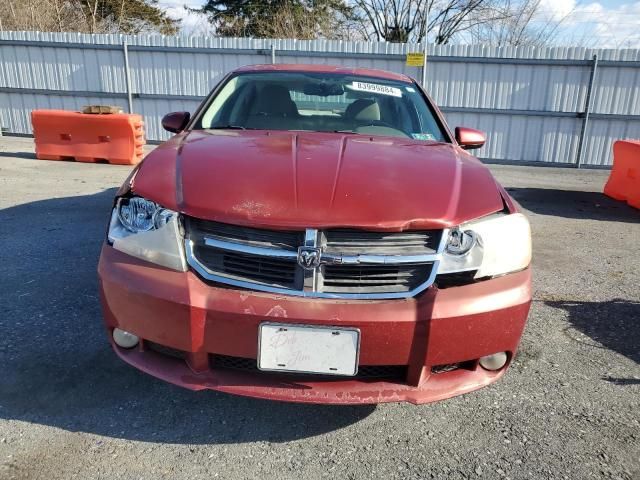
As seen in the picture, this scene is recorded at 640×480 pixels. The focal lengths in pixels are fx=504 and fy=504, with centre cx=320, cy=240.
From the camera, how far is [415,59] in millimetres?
11305

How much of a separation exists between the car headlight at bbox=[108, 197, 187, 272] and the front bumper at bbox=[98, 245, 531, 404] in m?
0.05

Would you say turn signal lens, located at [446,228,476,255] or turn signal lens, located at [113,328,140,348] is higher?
turn signal lens, located at [446,228,476,255]

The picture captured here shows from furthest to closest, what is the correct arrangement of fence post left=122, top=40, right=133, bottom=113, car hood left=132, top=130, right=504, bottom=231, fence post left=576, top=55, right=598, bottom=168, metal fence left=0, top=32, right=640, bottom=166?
1. fence post left=122, top=40, right=133, bottom=113
2. metal fence left=0, top=32, right=640, bottom=166
3. fence post left=576, top=55, right=598, bottom=168
4. car hood left=132, top=130, right=504, bottom=231

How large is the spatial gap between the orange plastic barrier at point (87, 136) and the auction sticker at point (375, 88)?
265 inches

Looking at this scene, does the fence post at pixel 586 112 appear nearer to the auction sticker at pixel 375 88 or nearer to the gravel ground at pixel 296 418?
the gravel ground at pixel 296 418

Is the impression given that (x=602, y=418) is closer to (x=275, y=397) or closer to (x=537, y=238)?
(x=275, y=397)

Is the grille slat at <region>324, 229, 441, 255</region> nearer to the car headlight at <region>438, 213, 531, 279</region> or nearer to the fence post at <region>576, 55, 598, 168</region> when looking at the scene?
the car headlight at <region>438, 213, 531, 279</region>

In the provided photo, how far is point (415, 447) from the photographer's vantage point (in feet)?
6.77

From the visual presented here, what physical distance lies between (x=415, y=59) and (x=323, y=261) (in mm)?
10551

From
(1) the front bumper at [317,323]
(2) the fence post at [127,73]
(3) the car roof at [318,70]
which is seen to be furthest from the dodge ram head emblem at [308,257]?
(2) the fence post at [127,73]

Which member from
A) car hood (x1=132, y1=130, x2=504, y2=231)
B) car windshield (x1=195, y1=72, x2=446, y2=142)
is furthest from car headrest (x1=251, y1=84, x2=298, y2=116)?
car hood (x1=132, y1=130, x2=504, y2=231)

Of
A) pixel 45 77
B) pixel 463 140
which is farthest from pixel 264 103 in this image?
pixel 45 77

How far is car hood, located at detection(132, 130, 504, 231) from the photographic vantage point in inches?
73.9

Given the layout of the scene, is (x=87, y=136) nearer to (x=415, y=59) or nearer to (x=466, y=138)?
(x=415, y=59)
